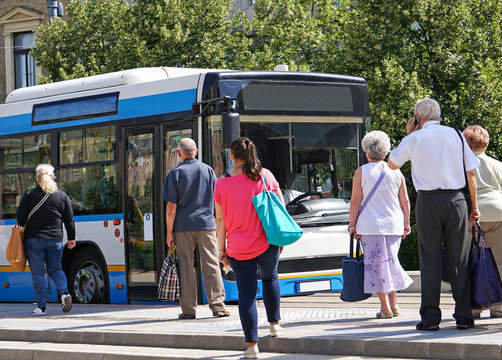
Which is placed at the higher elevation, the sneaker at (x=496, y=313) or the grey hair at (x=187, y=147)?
the grey hair at (x=187, y=147)

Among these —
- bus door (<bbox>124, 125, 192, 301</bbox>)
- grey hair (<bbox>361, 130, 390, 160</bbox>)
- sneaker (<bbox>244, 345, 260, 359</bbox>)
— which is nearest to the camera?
sneaker (<bbox>244, 345, 260, 359</bbox>)

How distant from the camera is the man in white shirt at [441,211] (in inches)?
319

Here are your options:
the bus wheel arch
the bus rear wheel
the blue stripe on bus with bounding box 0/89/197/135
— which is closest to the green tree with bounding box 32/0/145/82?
the blue stripe on bus with bounding box 0/89/197/135

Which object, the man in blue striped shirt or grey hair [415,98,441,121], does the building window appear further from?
grey hair [415,98,441,121]

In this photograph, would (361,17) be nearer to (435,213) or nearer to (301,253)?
(301,253)

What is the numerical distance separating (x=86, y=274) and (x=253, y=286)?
21.4ft

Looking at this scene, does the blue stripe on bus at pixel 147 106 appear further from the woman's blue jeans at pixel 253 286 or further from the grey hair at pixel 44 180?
the woman's blue jeans at pixel 253 286

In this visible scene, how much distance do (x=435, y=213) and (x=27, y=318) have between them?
596 centimetres

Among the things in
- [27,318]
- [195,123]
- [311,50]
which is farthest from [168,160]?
[311,50]

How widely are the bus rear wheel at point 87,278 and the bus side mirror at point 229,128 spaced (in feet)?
10.5

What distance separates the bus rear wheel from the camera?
13938 mm

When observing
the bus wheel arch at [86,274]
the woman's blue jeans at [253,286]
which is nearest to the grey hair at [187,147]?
the woman's blue jeans at [253,286]

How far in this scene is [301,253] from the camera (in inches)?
508

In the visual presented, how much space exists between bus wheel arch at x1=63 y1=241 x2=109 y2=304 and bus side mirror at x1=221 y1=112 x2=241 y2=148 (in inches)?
122
